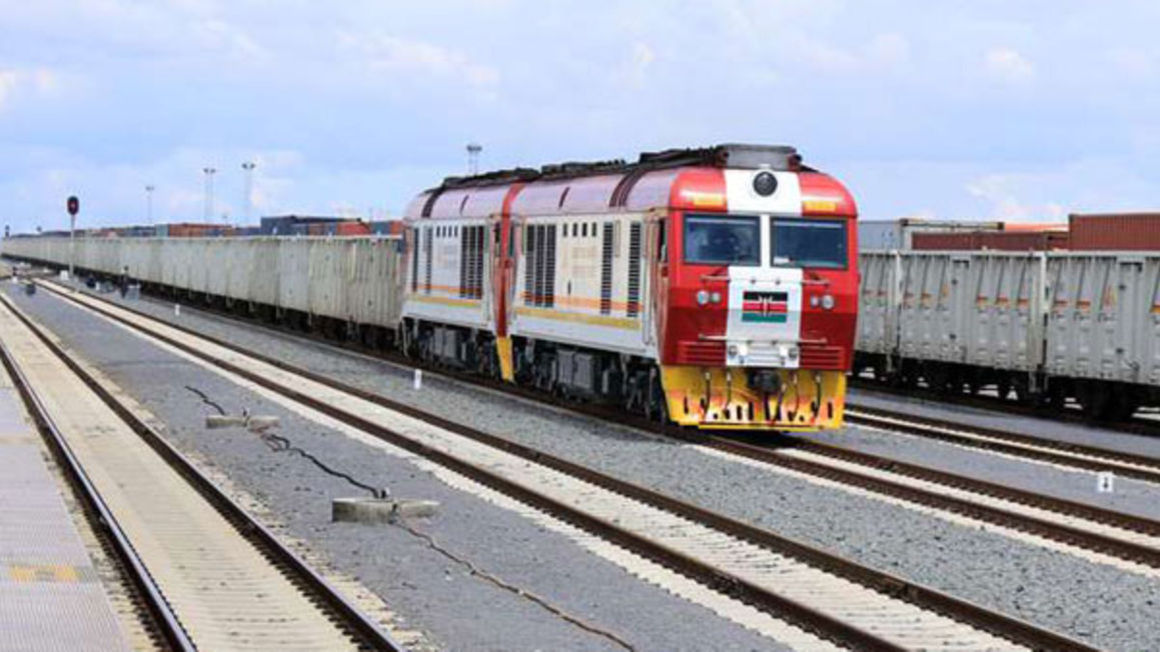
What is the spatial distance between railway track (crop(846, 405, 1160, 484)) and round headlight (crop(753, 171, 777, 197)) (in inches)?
176

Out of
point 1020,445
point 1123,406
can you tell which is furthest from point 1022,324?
point 1020,445

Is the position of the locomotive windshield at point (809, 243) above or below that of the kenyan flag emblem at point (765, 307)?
above

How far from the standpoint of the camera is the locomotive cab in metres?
24.8

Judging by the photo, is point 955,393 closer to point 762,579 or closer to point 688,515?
point 688,515

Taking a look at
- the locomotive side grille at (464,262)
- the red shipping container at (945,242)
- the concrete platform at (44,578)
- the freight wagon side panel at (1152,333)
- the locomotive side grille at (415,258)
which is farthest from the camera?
the red shipping container at (945,242)

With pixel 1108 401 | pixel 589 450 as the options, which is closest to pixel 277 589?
pixel 589 450

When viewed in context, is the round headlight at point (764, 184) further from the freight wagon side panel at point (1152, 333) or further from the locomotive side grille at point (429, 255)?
the locomotive side grille at point (429, 255)

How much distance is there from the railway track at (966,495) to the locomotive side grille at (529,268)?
3.71 meters

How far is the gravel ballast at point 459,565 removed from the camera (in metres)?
12.5

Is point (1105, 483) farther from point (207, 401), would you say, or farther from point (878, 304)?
point (878, 304)

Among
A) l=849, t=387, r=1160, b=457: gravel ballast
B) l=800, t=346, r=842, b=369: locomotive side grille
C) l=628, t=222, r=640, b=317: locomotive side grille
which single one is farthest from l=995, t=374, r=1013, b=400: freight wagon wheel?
l=628, t=222, r=640, b=317: locomotive side grille

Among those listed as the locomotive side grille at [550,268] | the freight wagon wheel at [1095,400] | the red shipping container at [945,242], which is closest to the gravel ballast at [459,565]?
the locomotive side grille at [550,268]

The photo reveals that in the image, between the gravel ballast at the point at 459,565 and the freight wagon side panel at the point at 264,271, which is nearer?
the gravel ballast at the point at 459,565

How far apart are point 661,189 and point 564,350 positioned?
5.48 metres
